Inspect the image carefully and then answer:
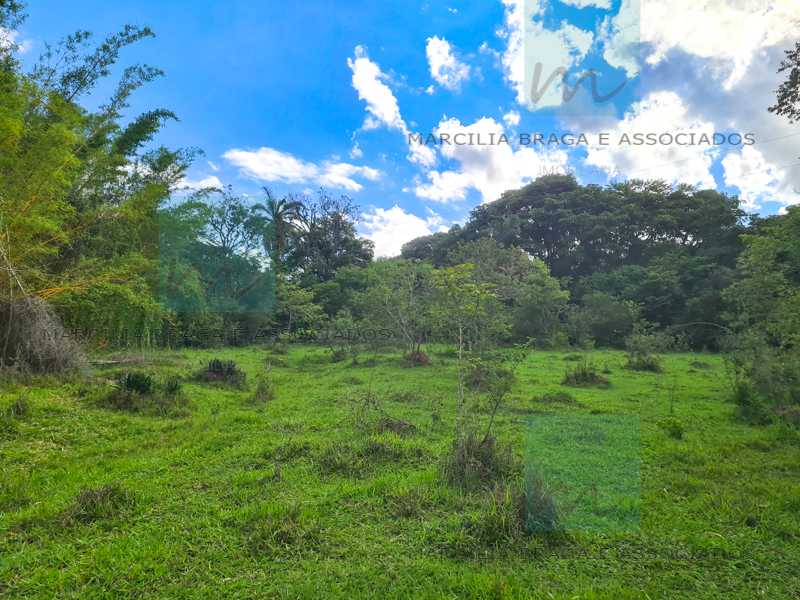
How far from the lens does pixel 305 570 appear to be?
9.46 feet

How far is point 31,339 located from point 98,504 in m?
4.96

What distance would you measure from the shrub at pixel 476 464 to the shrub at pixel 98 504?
2.83 m

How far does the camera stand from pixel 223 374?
10.1 metres

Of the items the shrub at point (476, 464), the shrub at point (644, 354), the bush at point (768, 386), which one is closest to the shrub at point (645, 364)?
the shrub at point (644, 354)

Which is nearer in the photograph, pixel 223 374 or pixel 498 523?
pixel 498 523

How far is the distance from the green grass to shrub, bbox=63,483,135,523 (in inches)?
0.5

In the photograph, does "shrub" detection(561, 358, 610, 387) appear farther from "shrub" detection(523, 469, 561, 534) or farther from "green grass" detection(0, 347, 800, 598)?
"shrub" detection(523, 469, 561, 534)

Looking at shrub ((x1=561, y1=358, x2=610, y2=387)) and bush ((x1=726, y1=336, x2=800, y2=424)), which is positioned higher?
bush ((x1=726, y1=336, x2=800, y2=424))

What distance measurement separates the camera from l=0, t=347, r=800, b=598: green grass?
9.11ft

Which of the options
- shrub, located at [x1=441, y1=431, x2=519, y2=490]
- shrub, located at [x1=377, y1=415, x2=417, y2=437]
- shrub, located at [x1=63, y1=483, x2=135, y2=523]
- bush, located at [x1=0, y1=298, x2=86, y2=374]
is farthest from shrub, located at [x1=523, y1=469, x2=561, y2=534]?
bush, located at [x1=0, y1=298, x2=86, y2=374]

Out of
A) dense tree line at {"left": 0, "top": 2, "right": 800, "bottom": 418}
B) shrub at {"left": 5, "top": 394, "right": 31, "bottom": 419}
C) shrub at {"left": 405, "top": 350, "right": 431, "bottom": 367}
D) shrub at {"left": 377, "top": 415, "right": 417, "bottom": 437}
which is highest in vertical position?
dense tree line at {"left": 0, "top": 2, "right": 800, "bottom": 418}

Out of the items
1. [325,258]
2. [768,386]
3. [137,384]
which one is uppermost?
[325,258]

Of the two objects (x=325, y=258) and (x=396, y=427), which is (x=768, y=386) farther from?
(x=325, y=258)

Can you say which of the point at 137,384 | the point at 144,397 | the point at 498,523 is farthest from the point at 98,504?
the point at 137,384
